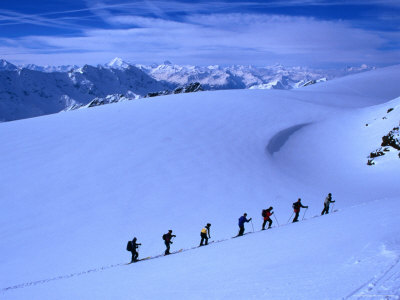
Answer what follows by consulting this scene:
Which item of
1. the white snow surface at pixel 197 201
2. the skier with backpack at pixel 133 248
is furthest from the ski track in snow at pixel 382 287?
the skier with backpack at pixel 133 248

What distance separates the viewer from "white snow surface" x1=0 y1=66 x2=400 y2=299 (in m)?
7.30

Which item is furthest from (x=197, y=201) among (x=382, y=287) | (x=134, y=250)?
(x=382, y=287)

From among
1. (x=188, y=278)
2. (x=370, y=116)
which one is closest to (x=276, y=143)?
(x=370, y=116)

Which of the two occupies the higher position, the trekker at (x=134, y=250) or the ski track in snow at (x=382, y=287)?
the trekker at (x=134, y=250)

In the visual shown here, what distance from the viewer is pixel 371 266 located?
5.88m

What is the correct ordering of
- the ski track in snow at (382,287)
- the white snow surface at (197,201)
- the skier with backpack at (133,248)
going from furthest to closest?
1. the skier with backpack at (133,248)
2. the white snow surface at (197,201)
3. the ski track in snow at (382,287)

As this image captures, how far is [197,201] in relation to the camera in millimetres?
18641

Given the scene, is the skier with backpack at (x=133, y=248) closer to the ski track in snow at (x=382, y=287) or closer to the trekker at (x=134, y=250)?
the trekker at (x=134, y=250)

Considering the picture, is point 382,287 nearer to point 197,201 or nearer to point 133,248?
point 133,248

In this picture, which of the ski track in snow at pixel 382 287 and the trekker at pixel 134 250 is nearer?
the ski track in snow at pixel 382 287

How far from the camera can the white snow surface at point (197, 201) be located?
730 centimetres

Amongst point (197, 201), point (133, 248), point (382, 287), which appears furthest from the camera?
point (197, 201)

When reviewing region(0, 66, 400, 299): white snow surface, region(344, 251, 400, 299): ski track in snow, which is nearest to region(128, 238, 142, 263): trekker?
region(0, 66, 400, 299): white snow surface

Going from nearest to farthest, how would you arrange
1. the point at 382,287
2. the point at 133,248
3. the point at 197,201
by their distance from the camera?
the point at 382,287, the point at 133,248, the point at 197,201
